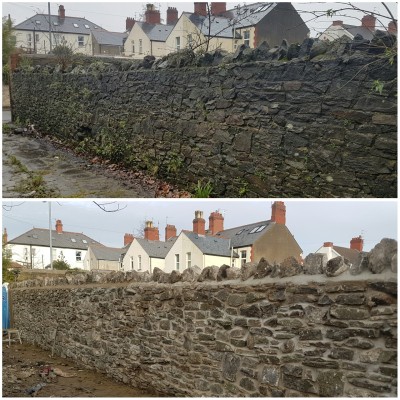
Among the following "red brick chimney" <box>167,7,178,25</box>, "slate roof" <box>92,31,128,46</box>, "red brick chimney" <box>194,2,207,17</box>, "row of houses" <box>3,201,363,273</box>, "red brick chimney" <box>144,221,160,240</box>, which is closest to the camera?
"red brick chimney" <box>194,2,207,17</box>

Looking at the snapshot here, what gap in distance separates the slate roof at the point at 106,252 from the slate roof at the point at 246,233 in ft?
45.6

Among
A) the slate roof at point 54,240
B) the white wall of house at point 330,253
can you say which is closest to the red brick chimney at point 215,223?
the white wall of house at point 330,253

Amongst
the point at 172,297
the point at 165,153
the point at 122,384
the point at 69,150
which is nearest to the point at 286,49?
the point at 165,153

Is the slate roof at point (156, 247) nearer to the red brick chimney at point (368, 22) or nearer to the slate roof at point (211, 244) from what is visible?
the slate roof at point (211, 244)

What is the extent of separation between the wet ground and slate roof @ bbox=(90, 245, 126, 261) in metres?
23.2

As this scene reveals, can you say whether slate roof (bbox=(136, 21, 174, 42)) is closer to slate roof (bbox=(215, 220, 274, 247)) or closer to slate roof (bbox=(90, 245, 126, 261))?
slate roof (bbox=(215, 220, 274, 247))

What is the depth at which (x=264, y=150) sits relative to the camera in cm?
651

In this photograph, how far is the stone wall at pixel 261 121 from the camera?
5.31 metres

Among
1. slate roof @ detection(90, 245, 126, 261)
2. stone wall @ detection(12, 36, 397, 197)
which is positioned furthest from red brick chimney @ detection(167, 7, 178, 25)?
slate roof @ detection(90, 245, 126, 261)

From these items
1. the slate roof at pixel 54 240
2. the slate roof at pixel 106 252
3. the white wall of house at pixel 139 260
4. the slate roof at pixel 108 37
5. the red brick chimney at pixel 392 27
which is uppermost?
the slate roof at pixel 108 37

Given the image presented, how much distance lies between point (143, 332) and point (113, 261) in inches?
1108

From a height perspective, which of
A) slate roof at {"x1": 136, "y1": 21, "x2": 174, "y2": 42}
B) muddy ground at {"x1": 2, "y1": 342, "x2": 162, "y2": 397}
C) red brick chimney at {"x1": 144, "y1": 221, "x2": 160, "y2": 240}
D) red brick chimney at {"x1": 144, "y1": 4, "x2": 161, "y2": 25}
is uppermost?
slate roof at {"x1": 136, "y1": 21, "x2": 174, "y2": 42}

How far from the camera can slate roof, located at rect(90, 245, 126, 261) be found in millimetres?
33903

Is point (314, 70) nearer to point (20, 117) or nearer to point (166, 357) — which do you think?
point (166, 357)
